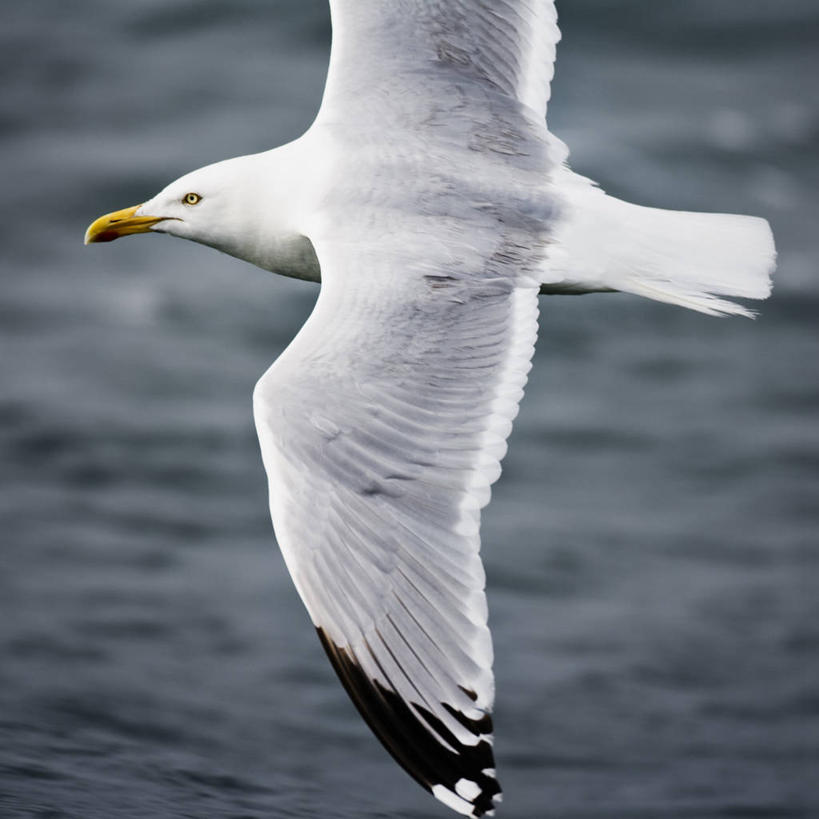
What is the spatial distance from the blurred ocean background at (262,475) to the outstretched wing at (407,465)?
134 cm

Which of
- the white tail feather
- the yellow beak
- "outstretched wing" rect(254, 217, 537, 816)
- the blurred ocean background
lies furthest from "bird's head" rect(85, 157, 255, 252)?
→ the blurred ocean background

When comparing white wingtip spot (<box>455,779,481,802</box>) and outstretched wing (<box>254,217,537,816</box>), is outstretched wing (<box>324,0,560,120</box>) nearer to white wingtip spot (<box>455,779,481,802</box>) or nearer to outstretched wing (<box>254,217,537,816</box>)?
outstretched wing (<box>254,217,537,816</box>)

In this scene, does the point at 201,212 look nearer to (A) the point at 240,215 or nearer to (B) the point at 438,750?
Result: (A) the point at 240,215

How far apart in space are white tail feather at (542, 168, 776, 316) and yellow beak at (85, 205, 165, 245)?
145 centimetres

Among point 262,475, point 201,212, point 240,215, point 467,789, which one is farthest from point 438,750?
point 262,475

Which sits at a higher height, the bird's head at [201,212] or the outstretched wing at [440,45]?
the outstretched wing at [440,45]

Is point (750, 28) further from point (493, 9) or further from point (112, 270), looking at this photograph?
point (493, 9)

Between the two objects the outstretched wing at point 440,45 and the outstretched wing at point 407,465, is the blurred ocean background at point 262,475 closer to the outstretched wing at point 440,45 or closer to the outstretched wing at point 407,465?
the outstretched wing at point 407,465

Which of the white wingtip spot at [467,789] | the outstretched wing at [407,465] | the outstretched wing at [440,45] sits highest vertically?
the outstretched wing at [440,45]

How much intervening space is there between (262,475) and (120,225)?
11.8 ft

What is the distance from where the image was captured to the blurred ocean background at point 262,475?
692 centimetres

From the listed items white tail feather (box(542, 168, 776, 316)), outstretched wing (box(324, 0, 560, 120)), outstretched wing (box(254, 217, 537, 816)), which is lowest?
outstretched wing (box(254, 217, 537, 816))

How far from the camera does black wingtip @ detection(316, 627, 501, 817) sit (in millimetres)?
3920

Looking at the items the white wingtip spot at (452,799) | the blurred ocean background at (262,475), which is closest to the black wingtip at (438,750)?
the white wingtip spot at (452,799)
